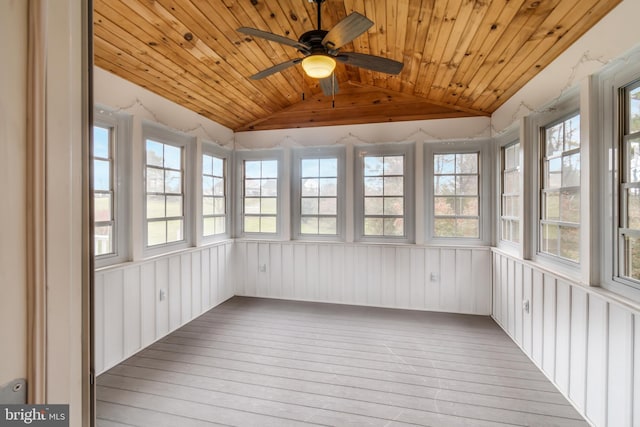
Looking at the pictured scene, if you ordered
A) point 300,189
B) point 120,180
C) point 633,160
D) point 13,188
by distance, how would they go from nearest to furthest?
point 13,188, point 633,160, point 120,180, point 300,189

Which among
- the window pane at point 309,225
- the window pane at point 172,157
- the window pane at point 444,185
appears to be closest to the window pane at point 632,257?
the window pane at point 444,185

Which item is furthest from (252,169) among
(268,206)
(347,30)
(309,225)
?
(347,30)

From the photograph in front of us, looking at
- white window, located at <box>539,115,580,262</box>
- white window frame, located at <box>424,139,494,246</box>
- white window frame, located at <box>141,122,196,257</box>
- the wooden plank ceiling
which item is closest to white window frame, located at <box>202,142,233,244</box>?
white window frame, located at <box>141,122,196,257</box>

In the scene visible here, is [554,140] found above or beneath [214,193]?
above

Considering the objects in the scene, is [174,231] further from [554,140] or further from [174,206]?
[554,140]

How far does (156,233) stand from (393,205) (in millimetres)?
2884

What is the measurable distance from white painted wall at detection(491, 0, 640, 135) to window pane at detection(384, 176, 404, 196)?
4.73 feet

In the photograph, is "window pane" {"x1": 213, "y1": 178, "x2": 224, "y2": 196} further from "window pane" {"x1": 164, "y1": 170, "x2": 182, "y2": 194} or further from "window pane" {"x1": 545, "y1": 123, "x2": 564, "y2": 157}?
"window pane" {"x1": 545, "y1": 123, "x2": 564, "y2": 157}

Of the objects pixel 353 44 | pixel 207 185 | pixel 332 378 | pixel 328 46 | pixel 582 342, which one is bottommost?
pixel 332 378

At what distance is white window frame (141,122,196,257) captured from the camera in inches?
123

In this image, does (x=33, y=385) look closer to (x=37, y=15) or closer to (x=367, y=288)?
(x=37, y=15)

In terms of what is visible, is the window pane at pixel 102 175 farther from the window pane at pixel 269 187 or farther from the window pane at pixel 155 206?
the window pane at pixel 269 187

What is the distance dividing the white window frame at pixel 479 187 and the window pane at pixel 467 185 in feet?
0.18

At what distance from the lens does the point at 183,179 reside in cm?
372
